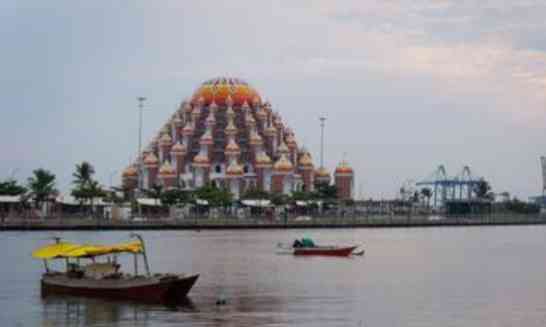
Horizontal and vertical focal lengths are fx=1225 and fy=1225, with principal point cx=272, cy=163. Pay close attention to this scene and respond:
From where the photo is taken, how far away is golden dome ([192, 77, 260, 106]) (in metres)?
178

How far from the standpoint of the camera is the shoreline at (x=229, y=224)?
122562 mm

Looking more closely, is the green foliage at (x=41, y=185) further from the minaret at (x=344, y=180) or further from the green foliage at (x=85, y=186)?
the minaret at (x=344, y=180)

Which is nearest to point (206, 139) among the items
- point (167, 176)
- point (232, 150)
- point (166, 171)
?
point (232, 150)

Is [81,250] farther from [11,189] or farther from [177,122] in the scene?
[177,122]

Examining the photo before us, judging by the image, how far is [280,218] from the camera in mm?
154500

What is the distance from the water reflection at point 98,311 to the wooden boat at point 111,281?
425mm

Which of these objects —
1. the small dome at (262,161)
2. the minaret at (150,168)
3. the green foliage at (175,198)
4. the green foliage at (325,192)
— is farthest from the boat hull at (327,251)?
the minaret at (150,168)

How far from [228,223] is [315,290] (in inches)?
3360

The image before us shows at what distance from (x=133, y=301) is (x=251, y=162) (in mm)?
124350

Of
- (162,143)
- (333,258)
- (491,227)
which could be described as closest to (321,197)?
(162,143)

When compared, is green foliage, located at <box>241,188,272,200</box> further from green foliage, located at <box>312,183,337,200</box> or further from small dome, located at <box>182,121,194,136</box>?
small dome, located at <box>182,121,194,136</box>

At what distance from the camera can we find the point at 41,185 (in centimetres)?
13262

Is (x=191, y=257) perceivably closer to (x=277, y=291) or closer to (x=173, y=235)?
(x=277, y=291)

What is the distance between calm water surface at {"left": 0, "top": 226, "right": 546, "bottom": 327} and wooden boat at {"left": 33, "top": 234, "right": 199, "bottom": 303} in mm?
671
